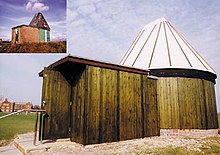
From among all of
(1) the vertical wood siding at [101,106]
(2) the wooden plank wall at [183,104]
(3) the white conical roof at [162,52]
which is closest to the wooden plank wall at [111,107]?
(1) the vertical wood siding at [101,106]

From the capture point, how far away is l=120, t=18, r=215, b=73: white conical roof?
6.96 meters

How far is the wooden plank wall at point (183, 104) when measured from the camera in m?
6.32

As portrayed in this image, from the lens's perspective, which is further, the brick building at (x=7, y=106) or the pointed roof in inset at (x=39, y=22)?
the pointed roof in inset at (x=39, y=22)

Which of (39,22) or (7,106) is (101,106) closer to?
(7,106)

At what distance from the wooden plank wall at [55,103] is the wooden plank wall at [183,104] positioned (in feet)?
10.1

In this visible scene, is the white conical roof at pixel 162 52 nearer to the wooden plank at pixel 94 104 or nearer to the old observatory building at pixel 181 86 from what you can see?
the old observatory building at pixel 181 86

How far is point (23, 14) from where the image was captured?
381 inches

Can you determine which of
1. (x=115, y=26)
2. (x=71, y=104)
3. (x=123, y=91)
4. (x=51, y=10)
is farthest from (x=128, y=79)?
(x=115, y=26)

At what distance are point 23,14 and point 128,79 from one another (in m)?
7.10

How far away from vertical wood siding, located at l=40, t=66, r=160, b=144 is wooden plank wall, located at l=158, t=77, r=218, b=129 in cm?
95

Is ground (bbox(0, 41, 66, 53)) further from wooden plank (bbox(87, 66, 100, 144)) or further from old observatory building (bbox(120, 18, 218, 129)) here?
wooden plank (bbox(87, 66, 100, 144))

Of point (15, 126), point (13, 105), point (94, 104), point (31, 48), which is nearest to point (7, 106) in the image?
point (13, 105)

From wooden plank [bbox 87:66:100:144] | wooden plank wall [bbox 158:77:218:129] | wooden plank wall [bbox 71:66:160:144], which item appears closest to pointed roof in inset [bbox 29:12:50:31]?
wooden plank wall [bbox 71:66:160:144]

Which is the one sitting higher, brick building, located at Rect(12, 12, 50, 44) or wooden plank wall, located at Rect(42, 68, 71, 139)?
brick building, located at Rect(12, 12, 50, 44)
